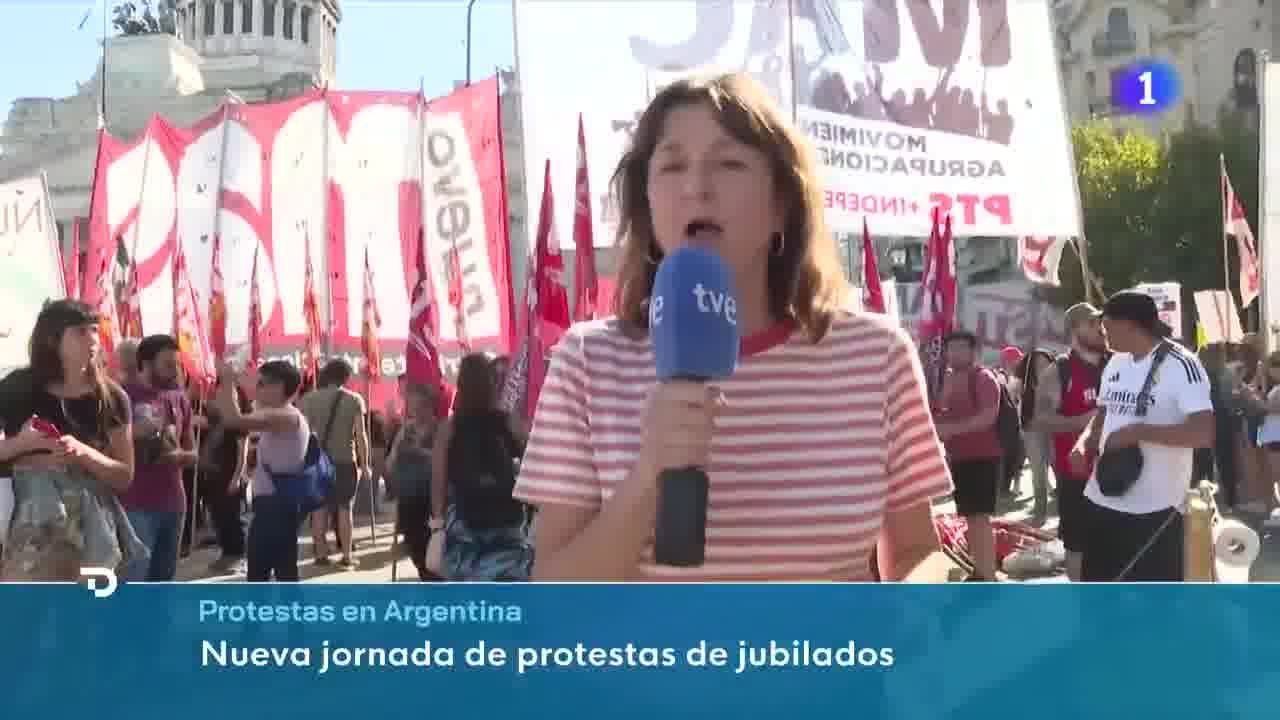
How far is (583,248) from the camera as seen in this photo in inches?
266

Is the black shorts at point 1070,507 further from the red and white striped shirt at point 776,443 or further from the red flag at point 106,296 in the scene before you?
the red flag at point 106,296

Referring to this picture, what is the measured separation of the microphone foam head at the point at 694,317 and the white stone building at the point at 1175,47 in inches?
1745

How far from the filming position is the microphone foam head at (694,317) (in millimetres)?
1622

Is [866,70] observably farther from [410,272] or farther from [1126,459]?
[410,272]

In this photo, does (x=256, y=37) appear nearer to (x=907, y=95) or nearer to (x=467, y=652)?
(x=907, y=95)

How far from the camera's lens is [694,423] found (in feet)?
5.23

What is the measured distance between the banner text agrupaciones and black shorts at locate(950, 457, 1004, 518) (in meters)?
6.11

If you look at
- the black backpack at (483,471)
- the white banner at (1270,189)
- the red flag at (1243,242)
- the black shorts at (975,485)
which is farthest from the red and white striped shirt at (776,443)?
the red flag at (1243,242)

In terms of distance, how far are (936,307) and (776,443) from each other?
280 inches

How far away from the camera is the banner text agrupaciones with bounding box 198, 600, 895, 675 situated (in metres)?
1.94

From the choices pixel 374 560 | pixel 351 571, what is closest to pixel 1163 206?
pixel 374 560

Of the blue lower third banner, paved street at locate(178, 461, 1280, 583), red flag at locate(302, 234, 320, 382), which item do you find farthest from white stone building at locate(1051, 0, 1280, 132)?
the blue lower third banner

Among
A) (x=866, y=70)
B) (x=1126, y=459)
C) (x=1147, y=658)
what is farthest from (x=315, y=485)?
(x=1147, y=658)

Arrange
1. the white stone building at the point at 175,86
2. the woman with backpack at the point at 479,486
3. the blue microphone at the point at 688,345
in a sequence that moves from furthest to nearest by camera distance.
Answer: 1. the white stone building at the point at 175,86
2. the woman with backpack at the point at 479,486
3. the blue microphone at the point at 688,345
